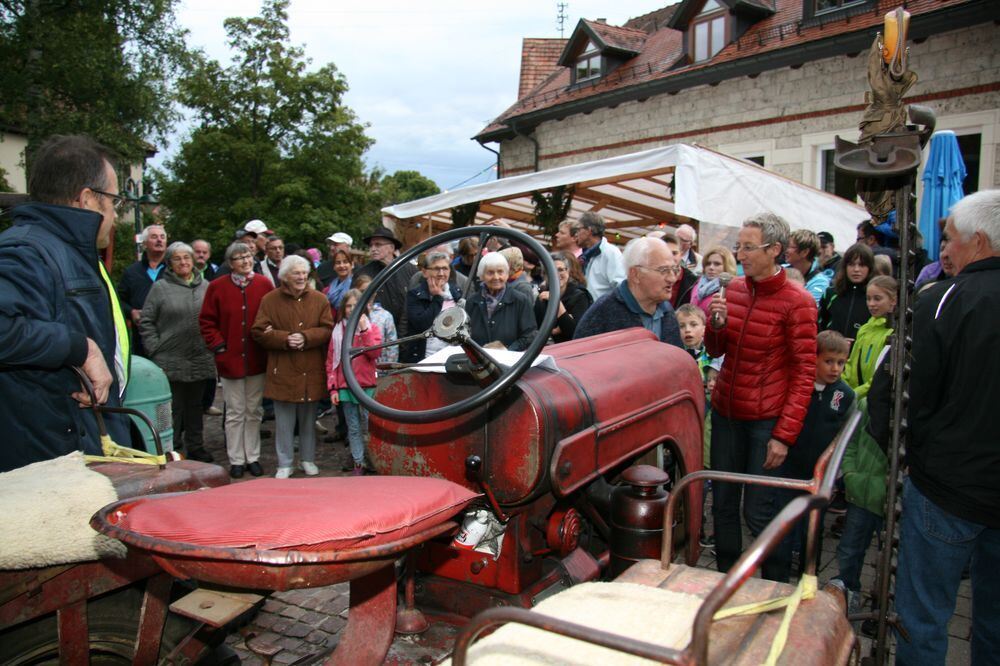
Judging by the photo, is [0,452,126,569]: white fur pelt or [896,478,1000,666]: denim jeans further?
[896,478,1000,666]: denim jeans

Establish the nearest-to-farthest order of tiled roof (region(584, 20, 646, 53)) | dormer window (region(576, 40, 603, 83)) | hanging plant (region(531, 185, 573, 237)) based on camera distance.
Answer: hanging plant (region(531, 185, 573, 237)) → tiled roof (region(584, 20, 646, 53)) → dormer window (region(576, 40, 603, 83))

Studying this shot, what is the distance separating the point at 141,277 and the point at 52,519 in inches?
237

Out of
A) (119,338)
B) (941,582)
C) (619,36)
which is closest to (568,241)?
(119,338)

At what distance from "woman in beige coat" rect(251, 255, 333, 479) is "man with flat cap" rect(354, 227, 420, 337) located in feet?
2.19

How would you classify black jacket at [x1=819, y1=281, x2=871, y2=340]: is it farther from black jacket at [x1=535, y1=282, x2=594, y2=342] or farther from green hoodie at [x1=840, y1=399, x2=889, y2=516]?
green hoodie at [x1=840, y1=399, x2=889, y2=516]

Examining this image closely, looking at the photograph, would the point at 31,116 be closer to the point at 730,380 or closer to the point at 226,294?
the point at 226,294

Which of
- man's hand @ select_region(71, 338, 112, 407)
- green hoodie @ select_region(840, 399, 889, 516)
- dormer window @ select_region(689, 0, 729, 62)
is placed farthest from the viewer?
dormer window @ select_region(689, 0, 729, 62)

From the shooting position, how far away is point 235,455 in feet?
19.2

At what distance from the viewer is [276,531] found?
1416 mm

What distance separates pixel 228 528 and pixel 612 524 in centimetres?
142

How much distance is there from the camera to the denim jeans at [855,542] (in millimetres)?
3467

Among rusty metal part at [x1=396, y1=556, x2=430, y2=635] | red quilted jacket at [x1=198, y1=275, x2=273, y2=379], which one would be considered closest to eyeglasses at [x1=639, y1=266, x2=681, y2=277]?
rusty metal part at [x1=396, y1=556, x2=430, y2=635]

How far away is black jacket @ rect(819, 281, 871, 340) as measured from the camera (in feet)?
18.7

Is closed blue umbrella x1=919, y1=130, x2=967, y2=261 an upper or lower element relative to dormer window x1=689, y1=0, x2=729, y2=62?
lower
